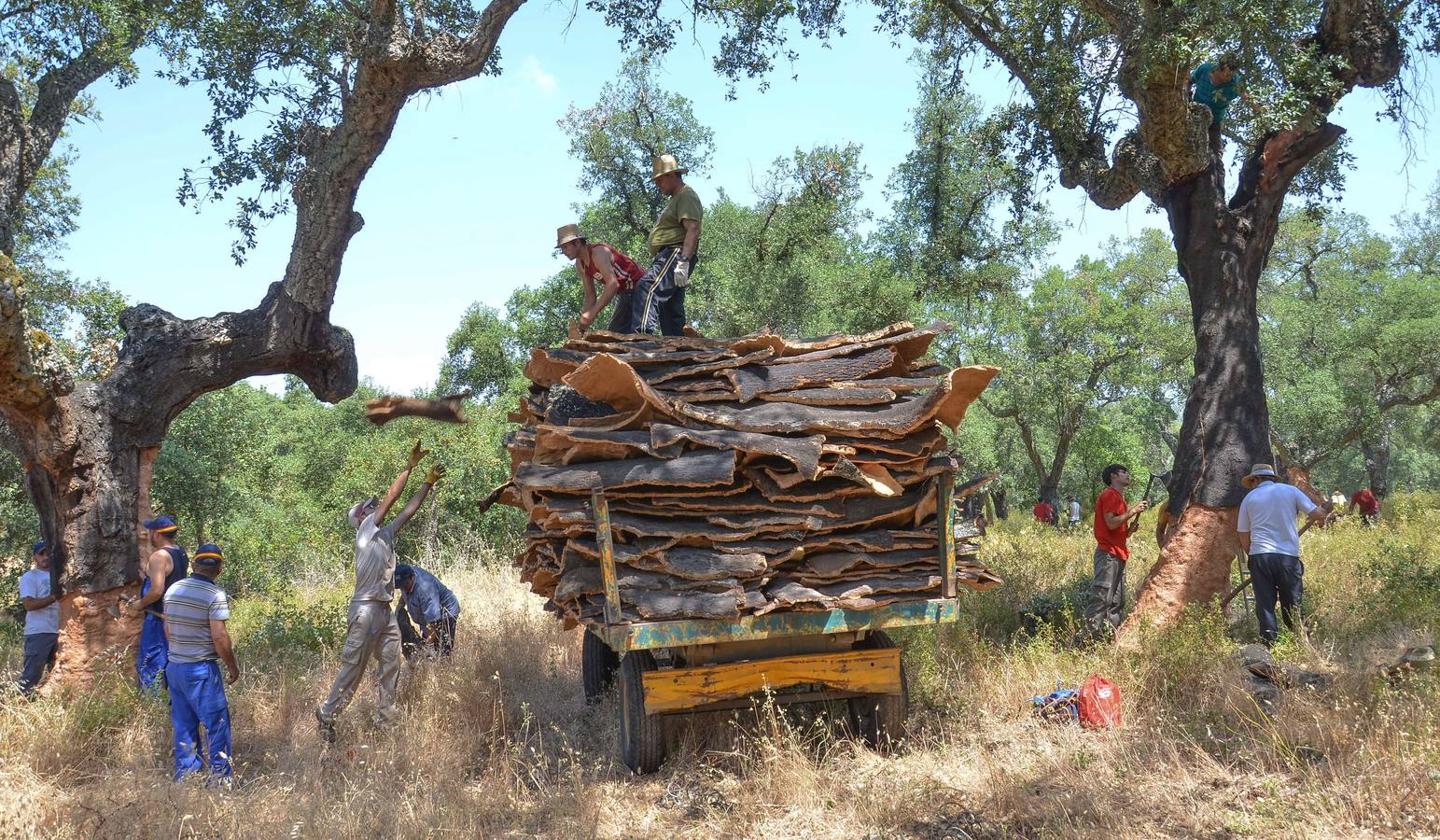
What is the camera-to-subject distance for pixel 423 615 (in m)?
9.12

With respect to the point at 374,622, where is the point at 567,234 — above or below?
above

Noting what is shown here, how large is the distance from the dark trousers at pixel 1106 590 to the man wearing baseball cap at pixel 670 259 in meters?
4.31

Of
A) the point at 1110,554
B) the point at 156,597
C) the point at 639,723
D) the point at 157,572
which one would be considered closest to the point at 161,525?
the point at 157,572

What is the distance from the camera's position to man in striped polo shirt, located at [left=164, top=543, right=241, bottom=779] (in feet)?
21.0

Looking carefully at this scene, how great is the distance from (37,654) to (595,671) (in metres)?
5.29

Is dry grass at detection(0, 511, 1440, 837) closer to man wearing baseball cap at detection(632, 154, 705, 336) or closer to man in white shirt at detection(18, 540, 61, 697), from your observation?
man in white shirt at detection(18, 540, 61, 697)

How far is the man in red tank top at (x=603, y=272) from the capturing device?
8242 mm

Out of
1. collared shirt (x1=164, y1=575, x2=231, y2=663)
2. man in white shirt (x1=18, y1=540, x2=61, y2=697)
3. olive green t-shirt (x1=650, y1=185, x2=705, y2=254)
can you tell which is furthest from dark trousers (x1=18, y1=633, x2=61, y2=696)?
olive green t-shirt (x1=650, y1=185, x2=705, y2=254)

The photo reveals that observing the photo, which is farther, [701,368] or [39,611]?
[39,611]

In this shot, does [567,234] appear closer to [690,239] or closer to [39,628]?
[690,239]

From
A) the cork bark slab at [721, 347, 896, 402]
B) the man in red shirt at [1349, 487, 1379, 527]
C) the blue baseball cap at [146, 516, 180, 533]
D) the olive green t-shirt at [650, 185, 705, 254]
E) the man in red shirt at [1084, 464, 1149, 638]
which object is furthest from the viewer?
the man in red shirt at [1349, 487, 1379, 527]

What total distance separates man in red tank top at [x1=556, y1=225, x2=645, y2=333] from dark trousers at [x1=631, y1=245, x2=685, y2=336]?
→ 0.14 metres

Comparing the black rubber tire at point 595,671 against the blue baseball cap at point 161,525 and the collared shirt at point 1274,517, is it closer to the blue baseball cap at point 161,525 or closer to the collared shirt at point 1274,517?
the blue baseball cap at point 161,525

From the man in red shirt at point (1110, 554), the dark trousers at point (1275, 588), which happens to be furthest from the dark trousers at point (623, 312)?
the dark trousers at point (1275, 588)
